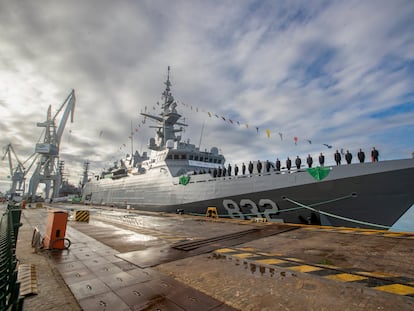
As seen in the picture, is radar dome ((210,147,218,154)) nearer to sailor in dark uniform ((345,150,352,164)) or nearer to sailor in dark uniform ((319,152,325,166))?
sailor in dark uniform ((319,152,325,166))

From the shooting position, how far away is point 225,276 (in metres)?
3.90

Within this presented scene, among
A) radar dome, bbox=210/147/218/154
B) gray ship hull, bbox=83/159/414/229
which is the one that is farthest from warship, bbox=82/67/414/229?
radar dome, bbox=210/147/218/154

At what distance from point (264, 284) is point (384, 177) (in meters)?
8.43

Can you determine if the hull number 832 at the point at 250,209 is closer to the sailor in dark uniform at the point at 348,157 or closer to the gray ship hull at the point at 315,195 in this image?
the gray ship hull at the point at 315,195

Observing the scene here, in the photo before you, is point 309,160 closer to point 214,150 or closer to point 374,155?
point 374,155

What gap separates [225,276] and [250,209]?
9515mm

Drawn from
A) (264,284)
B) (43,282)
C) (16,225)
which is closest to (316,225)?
(264,284)

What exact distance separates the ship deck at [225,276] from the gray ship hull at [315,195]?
313cm

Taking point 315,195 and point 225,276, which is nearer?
point 225,276

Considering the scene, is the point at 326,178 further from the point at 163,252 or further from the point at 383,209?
the point at 163,252

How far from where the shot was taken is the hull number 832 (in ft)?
40.2

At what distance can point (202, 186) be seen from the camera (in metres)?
15.5

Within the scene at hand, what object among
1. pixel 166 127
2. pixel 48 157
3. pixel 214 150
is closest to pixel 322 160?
pixel 214 150

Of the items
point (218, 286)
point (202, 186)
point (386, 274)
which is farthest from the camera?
point (202, 186)
